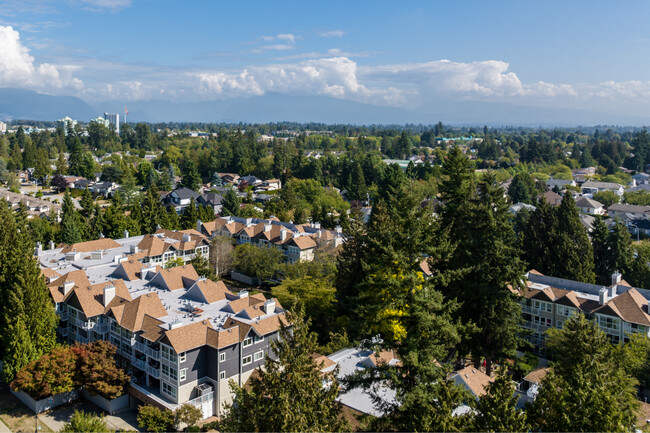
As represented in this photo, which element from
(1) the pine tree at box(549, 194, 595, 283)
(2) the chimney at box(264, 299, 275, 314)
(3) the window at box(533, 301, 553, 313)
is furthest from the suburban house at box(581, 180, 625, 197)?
(2) the chimney at box(264, 299, 275, 314)

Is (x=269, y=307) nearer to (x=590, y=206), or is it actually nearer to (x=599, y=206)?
(x=590, y=206)

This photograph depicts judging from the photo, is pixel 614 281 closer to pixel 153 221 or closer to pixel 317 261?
pixel 317 261

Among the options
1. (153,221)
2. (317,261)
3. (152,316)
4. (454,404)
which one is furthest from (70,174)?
(454,404)

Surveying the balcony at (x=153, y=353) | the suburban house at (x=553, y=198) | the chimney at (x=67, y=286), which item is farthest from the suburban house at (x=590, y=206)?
the chimney at (x=67, y=286)

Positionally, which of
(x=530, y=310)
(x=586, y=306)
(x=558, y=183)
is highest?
(x=558, y=183)

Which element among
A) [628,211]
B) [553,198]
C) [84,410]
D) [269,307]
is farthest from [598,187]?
[84,410]

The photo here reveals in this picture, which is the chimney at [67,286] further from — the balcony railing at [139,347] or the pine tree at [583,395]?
the pine tree at [583,395]
